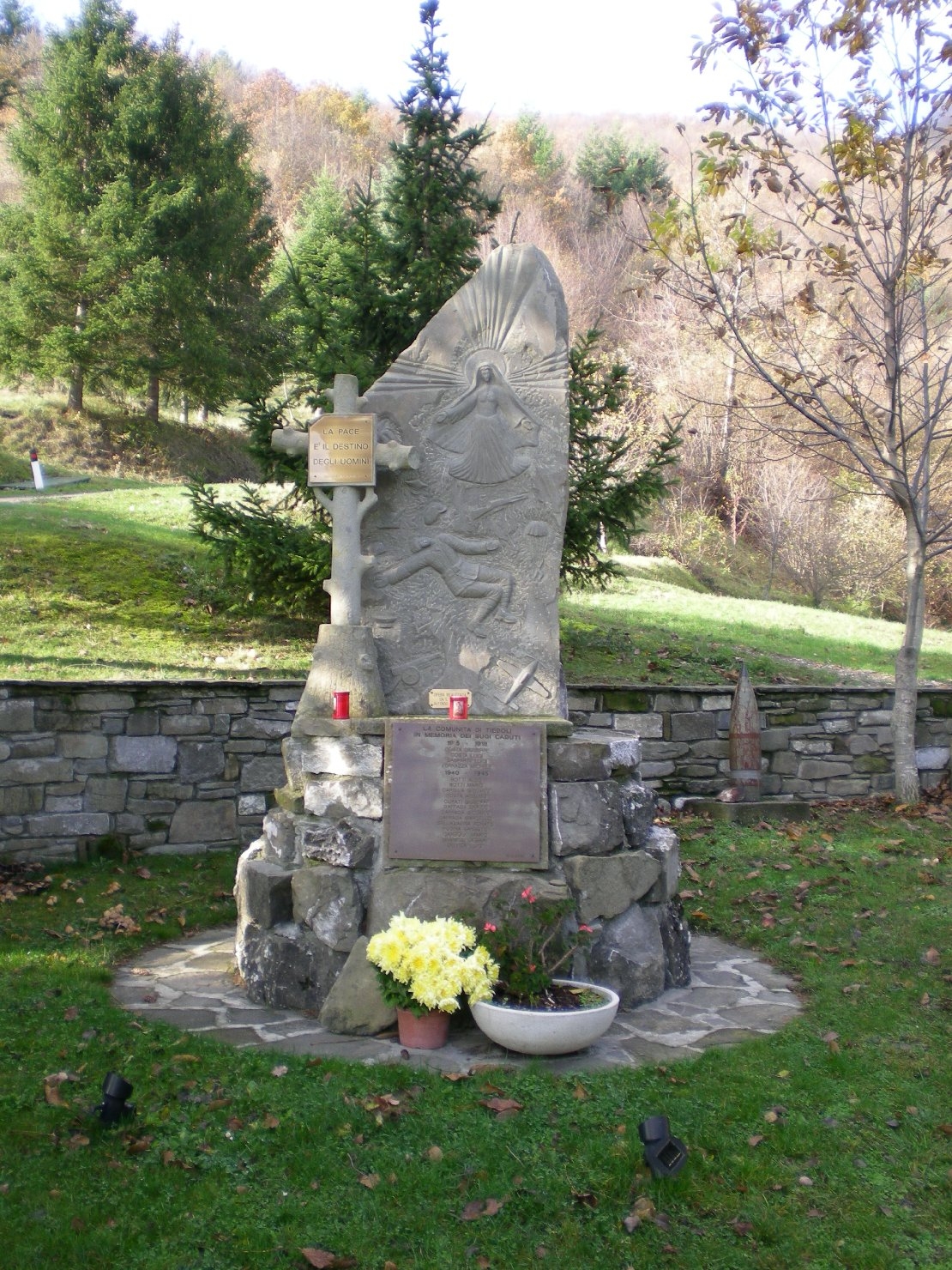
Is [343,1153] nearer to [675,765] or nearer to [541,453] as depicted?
[541,453]

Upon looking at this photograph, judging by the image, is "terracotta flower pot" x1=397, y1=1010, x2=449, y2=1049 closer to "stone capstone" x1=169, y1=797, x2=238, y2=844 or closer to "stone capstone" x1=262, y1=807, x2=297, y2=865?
"stone capstone" x1=262, y1=807, x2=297, y2=865

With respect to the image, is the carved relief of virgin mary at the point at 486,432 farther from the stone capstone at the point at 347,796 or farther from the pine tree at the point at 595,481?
the pine tree at the point at 595,481

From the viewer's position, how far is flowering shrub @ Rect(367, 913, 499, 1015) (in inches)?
167

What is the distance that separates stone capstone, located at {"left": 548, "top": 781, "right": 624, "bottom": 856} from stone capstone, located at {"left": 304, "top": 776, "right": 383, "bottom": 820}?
0.82 m

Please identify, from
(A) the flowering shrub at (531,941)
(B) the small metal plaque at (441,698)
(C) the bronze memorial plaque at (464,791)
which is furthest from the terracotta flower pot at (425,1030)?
(B) the small metal plaque at (441,698)

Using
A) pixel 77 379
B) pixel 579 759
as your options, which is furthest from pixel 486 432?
pixel 77 379

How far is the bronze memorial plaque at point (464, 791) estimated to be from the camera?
5.01m

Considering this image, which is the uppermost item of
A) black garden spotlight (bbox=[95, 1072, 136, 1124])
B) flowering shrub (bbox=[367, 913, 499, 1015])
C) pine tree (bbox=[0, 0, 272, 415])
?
pine tree (bbox=[0, 0, 272, 415])

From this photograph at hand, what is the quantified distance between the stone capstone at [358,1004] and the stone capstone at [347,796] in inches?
25.7

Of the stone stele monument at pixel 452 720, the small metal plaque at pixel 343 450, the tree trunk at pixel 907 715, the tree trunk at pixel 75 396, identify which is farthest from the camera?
the tree trunk at pixel 75 396

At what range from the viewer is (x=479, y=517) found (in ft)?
19.2

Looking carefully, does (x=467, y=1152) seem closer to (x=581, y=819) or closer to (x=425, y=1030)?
(x=425, y=1030)

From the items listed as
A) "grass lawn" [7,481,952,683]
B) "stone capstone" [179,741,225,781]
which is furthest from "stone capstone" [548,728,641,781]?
"grass lawn" [7,481,952,683]

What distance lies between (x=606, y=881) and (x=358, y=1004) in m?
1.27
